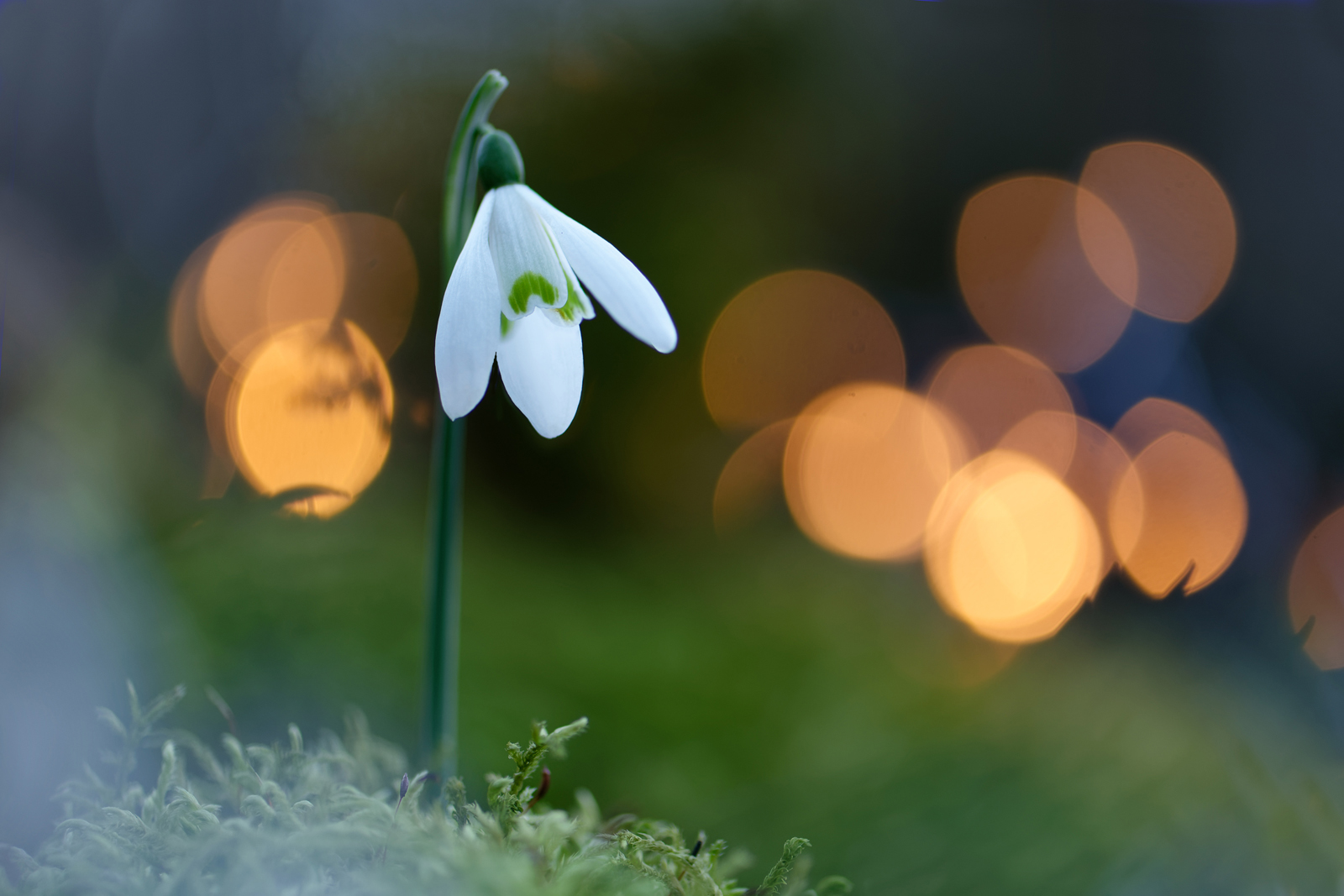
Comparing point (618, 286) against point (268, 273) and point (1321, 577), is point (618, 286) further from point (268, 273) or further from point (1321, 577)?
point (1321, 577)

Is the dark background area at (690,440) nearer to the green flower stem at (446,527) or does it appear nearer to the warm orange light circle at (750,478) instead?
the warm orange light circle at (750,478)

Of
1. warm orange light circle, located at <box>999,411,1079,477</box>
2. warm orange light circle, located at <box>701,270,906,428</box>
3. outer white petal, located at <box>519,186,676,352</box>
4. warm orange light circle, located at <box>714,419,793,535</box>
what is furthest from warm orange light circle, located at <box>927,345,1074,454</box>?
outer white petal, located at <box>519,186,676,352</box>

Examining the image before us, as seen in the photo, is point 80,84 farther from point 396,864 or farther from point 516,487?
point 396,864

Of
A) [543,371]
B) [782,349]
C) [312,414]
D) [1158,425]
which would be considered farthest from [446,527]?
[1158,425]

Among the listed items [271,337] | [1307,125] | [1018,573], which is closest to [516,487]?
[271,337]

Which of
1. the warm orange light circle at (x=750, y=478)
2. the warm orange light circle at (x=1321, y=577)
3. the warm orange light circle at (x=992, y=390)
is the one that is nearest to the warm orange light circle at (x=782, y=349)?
the warm orange light circle at (x=750, y=478)

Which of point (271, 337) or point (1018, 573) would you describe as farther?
point (1018, 573)
